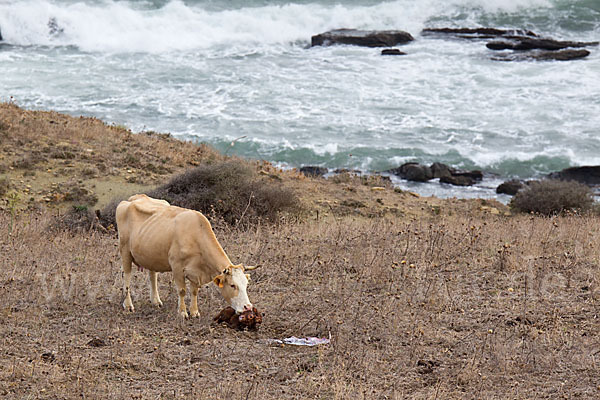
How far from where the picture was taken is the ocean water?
89.3ft

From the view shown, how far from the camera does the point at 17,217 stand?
14664mm

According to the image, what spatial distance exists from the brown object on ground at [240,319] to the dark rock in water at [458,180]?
1694 centimetres

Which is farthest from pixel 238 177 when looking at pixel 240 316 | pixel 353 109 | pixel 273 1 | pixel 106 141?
pixel 273 1

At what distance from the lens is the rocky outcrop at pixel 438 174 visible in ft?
79.5

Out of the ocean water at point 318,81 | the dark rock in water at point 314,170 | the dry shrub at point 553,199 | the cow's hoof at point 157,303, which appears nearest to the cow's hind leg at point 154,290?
the cow's hoof at point 157,303

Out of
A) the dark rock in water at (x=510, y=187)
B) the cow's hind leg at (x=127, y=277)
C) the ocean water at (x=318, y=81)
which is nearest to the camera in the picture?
the cow's hind leg at (x=127, y=277)

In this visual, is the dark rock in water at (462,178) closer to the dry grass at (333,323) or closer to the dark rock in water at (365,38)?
the dry grass at (333,323)

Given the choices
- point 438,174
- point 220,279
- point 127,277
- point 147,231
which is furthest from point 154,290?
point 438,174

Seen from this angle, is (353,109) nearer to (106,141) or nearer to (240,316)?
(106,141)

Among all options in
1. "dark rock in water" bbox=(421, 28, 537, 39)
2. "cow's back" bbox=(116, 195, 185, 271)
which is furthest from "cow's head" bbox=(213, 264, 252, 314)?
"dark rock in water" bbox=(421, 28, 537, 39)

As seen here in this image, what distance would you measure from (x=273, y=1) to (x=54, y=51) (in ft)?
59.3

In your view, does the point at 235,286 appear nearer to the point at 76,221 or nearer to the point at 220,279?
the point at 220,279

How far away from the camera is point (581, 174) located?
2459cm

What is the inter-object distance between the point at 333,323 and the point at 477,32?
39.2m
